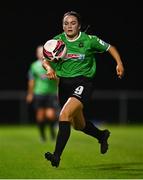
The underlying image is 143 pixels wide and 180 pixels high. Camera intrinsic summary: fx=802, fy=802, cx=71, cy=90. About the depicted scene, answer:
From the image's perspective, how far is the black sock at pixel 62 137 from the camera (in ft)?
35.4

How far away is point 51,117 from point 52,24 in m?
15.2

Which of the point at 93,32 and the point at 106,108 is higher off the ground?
the point at 93,32

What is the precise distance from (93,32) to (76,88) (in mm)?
19944

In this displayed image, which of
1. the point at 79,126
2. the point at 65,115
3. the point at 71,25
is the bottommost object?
the point at 79,126

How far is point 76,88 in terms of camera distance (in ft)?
37.3

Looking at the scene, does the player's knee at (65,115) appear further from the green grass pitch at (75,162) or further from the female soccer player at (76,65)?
the green grass pitch at (75,162)

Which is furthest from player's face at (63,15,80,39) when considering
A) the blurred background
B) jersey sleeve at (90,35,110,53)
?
the blurred background

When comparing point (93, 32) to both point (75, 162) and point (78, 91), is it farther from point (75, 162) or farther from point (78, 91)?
point (78, 91)

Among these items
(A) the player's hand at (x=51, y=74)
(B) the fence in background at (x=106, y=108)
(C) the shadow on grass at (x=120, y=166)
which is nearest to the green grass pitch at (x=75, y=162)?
(C) the shadow on grass at (x=120, y=166)

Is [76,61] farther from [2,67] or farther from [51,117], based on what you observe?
[2,67]

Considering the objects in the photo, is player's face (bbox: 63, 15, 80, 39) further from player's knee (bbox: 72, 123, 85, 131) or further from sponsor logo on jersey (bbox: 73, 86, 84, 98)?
player's knee (bbox: 72, 123, 85, 131)

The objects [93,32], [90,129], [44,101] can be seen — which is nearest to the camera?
[90,129]

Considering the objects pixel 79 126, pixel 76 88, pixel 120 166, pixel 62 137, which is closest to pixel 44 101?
pixel 79 126

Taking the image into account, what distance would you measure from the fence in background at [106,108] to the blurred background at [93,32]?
0.04 meters
